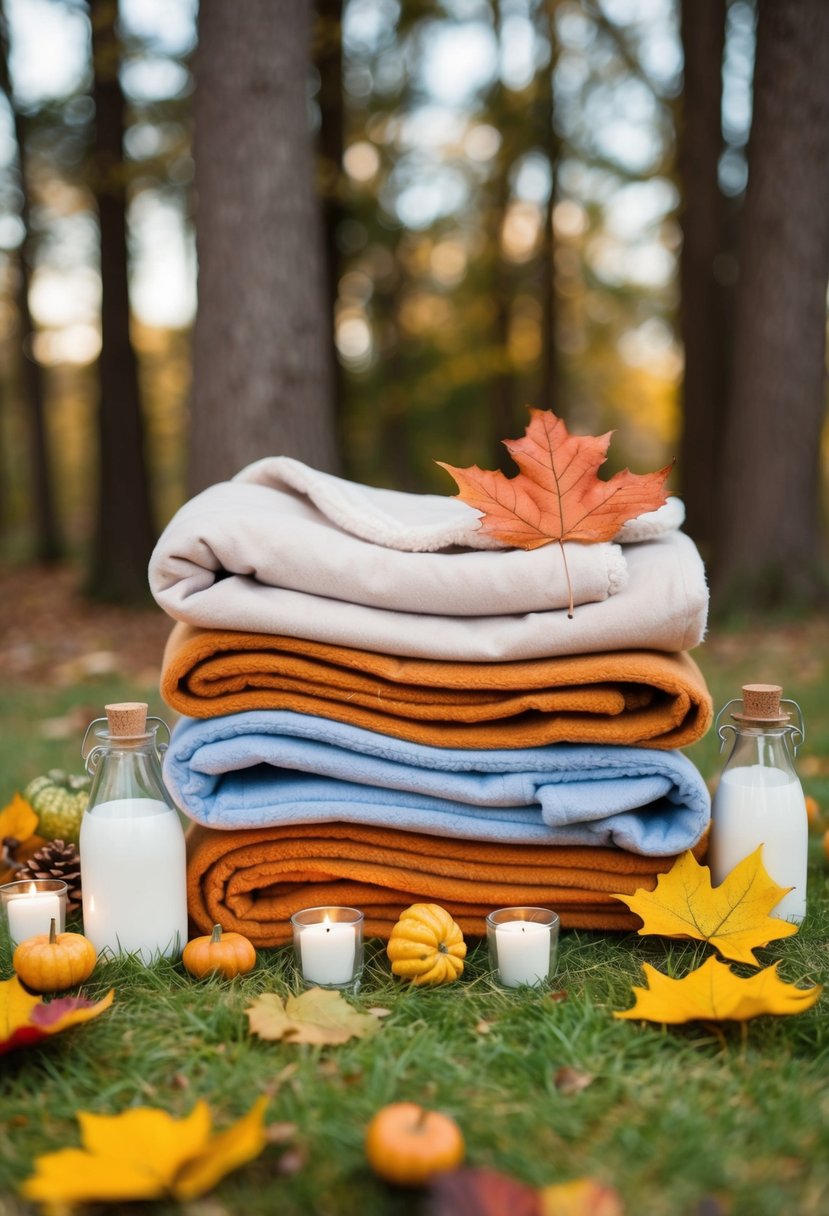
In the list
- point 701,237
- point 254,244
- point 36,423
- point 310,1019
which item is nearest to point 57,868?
point 310,1019

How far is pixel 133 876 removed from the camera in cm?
167

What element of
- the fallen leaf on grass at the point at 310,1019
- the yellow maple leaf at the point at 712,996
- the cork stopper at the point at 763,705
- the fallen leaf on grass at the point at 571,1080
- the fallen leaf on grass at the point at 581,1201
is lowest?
the fallen leaf on grass at the point at 310,1019

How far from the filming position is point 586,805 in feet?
5.31

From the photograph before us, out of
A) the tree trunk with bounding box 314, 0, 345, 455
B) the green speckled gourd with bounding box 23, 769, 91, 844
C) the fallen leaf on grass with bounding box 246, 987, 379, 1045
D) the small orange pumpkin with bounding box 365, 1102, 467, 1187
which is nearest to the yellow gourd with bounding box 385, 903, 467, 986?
the fallen leaf on grass with bounding box 246, 987, 379, 1045

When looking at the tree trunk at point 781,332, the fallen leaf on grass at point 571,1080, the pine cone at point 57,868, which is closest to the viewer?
the fallen leaf on grass at point 571,1080

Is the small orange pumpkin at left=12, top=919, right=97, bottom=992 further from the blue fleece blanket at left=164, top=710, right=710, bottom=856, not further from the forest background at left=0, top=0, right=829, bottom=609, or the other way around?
the forest background at left=0, top=0, right=829, bottom=609

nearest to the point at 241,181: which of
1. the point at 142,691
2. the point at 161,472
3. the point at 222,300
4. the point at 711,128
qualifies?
the point at 222,300

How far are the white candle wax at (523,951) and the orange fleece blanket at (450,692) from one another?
0.29 meters

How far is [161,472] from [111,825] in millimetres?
20655

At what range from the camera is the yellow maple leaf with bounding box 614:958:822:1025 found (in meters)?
1.34

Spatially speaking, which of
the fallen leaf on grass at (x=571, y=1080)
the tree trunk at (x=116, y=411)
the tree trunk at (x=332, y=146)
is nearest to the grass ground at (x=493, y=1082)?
the fallen leaf on grass at (x=571, y=1080)

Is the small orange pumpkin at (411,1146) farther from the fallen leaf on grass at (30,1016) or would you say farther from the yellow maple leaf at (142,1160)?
the fallen leaf on grass at (30,1016)

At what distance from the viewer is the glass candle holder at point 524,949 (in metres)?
1.59

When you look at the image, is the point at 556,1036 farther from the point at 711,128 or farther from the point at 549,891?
the point at 711,128
